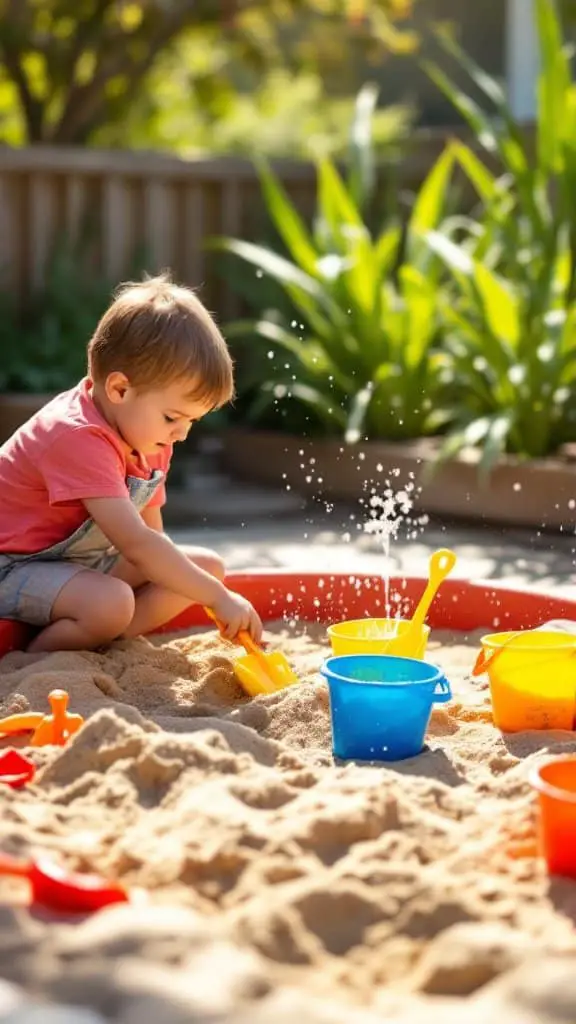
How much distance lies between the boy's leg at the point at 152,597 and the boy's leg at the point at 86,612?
161 millimetres

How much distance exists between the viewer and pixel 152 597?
2.92 metres

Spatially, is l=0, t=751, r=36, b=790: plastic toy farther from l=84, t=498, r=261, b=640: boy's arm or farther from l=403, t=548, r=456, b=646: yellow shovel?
l=403, t=548, r=456, b=646: yellow shovel

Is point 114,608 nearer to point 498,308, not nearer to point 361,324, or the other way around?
point 498,308

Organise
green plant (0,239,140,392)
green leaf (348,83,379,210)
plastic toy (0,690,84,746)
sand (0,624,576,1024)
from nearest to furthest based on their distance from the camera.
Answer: sand (0,624,576,1024)
plastic toy (0,690,84,746)
green leaf (348,83,379,210)
green plant (0,239,140,392)

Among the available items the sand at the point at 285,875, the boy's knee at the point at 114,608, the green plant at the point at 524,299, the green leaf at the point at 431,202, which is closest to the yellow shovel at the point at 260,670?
the sand at the point at 285,875

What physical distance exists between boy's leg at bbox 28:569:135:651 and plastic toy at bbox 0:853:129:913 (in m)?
1.21

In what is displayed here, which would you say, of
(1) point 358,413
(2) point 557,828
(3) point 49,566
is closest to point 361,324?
(1) point 358,413

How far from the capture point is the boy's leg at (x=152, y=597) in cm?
291

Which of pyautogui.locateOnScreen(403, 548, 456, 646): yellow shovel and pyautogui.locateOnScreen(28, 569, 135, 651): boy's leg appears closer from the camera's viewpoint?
pyautogui.locateOnScreen(403, 548, 456, 646): yellow shovel

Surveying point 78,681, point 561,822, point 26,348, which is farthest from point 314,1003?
point 26,348

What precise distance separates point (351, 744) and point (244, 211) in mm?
4556

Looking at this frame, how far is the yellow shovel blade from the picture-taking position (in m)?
2.52

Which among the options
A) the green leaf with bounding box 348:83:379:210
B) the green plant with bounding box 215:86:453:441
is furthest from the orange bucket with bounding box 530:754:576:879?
the green leaf with bounding box 348:83:379:210

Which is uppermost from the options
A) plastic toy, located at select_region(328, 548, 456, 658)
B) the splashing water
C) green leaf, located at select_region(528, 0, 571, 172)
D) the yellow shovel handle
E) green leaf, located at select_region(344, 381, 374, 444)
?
green leaf, located at select_region(528, 0, 571, 172)
